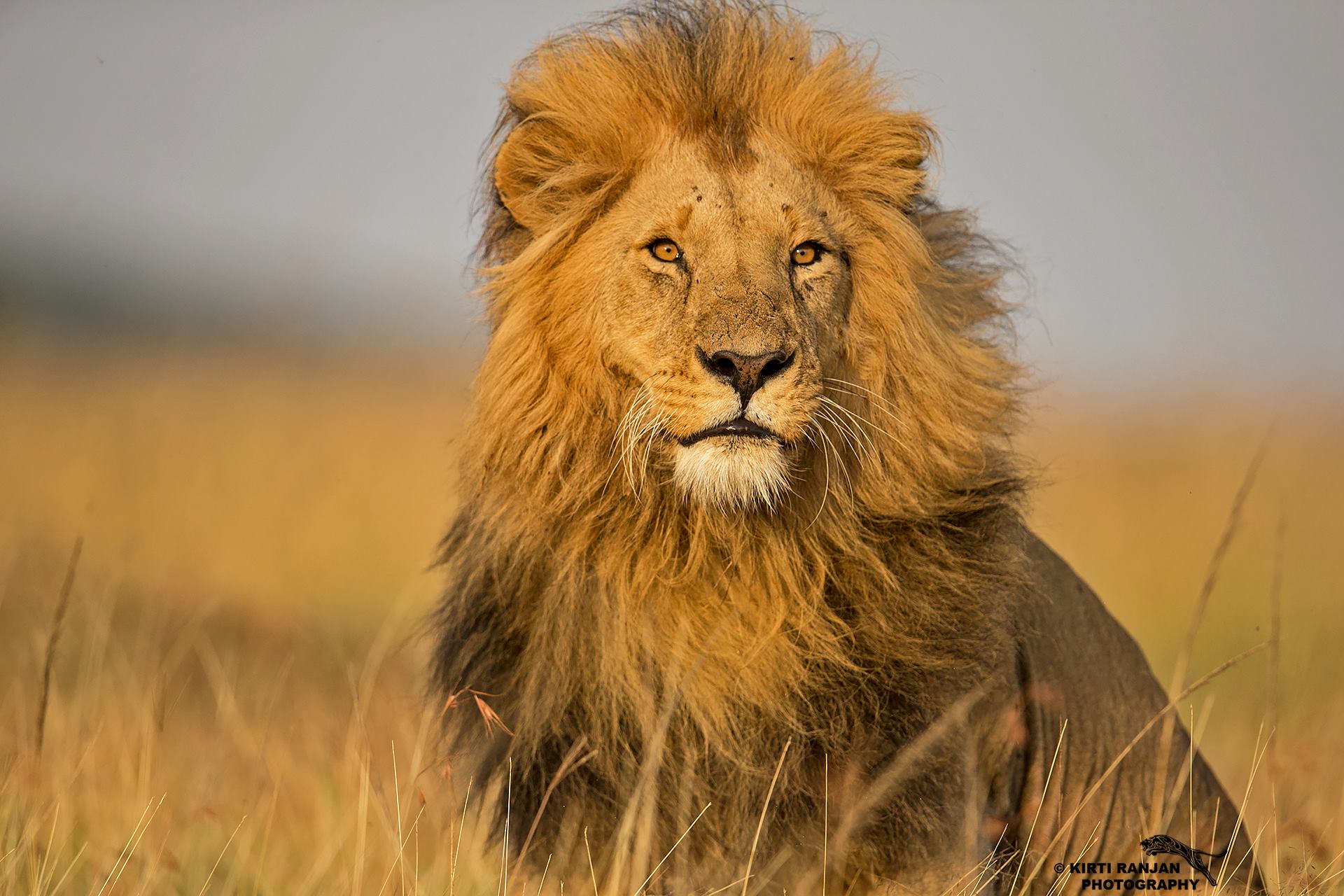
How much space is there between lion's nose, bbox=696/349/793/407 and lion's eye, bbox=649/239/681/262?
0.46 meters

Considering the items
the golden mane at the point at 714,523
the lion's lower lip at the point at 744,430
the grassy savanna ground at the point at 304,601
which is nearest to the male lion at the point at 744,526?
the golden mane at the point at 714,523

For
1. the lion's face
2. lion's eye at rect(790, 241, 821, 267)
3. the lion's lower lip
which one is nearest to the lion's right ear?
the lion's face

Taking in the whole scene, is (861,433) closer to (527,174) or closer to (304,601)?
(527,174)

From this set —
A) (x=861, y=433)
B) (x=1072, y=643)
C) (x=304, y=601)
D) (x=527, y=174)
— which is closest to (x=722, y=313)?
(x=861, y=433)

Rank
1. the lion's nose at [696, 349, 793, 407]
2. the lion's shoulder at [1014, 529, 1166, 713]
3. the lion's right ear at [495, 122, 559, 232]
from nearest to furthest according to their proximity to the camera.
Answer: the lion's nose at [696, 349, 793, 407] < the lion's right ear at [495, 122, 559, 232] < the lion's shoulder at [1014, 529, 1166, 713]

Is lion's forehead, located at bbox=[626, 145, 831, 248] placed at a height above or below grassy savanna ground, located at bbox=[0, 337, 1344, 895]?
above

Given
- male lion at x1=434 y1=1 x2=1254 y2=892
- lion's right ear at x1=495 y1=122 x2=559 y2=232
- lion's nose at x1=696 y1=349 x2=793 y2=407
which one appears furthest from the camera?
lion's right ear at x1=495 y1=122 x2=559 y2=232

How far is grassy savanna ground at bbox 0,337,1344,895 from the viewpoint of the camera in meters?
4.52

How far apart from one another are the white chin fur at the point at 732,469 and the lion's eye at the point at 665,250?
61cm

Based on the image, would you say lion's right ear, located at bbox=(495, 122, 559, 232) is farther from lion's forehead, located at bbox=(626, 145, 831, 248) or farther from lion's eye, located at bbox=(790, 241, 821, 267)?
lion's eye, located at bbox=(790, 241, 821, 267)

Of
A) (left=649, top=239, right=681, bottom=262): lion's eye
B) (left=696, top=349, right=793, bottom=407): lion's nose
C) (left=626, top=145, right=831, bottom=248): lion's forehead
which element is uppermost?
(left=626, top=145, right=831, bottom=248): lion's forehead

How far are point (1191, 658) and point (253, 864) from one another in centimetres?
722

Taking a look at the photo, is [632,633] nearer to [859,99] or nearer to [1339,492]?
[859,99]

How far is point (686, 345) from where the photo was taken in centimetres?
364
